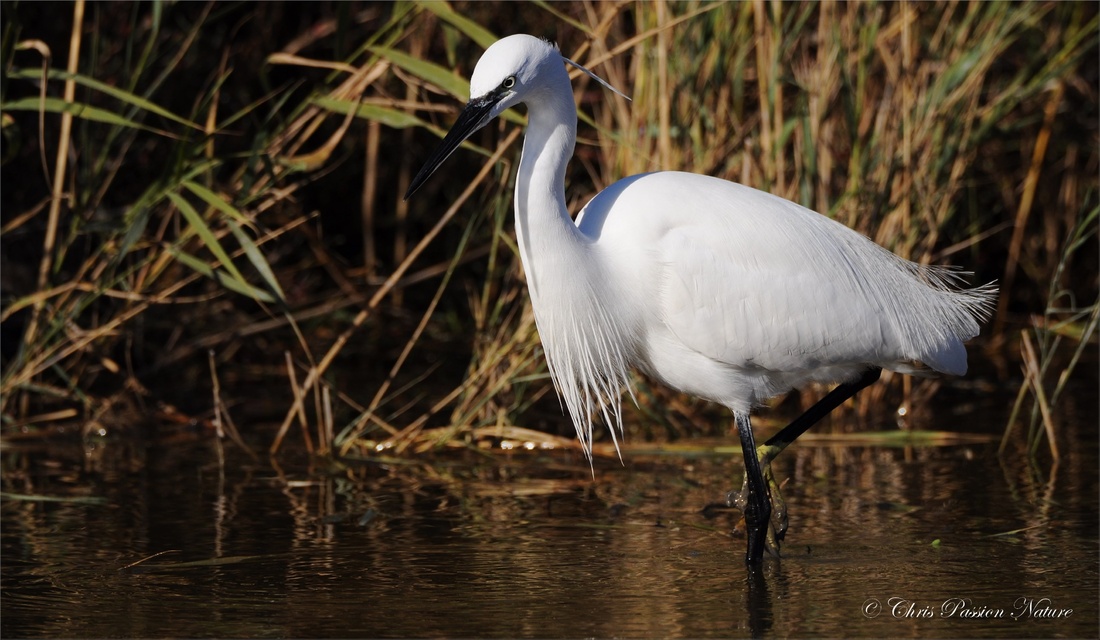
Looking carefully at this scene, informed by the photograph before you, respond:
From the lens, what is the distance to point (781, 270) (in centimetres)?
358

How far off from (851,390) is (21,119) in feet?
11.7

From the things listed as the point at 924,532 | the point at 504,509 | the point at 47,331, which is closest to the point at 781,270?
the point at 924,532

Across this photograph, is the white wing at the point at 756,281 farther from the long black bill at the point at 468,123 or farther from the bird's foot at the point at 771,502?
the long black bill at the point at 468,123

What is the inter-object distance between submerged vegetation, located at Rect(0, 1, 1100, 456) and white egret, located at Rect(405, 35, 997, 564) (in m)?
0.63

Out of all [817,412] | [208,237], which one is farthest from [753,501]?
[208,237]

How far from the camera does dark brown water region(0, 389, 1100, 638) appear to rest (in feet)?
10.1

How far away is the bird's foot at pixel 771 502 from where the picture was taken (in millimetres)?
3656

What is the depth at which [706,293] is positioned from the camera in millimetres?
3496

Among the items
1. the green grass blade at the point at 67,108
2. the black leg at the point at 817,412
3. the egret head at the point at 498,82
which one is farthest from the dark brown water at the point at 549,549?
the green grass blade at the point at 67,108

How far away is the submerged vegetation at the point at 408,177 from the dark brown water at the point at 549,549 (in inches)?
13.8

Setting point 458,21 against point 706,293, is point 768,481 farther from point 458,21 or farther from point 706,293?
point 458,21

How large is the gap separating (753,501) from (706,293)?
60 centimetres

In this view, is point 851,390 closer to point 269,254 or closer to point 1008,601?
point 1008,601

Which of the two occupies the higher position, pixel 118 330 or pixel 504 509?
pixel 118 330
